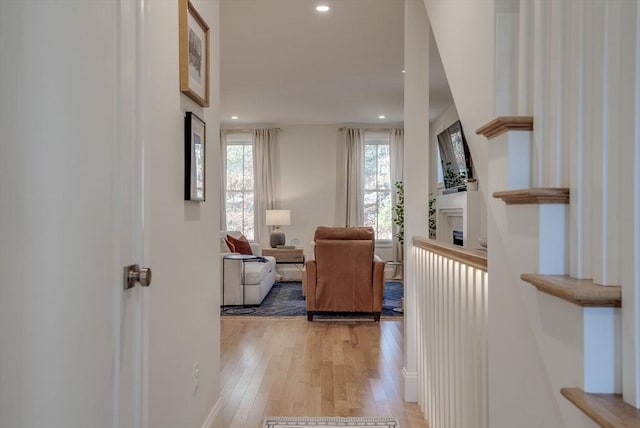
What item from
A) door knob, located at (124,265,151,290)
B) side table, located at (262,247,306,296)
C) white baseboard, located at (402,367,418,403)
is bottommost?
white baseboard, located at (402,367,418,403)

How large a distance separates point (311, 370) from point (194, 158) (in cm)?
203

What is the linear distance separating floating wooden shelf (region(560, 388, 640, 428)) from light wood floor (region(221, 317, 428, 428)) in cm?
177

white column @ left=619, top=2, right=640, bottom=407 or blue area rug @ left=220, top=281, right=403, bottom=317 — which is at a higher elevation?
white column @ left=619, top=2, right=640, bottom=407

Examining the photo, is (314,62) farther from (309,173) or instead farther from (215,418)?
(215,418)

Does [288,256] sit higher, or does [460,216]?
[460,216]

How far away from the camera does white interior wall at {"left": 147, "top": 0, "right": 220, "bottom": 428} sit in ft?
4.83

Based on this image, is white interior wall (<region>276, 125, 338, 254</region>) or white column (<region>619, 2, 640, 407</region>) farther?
white interior wall (<region>276, 125, 338, 254</region>)

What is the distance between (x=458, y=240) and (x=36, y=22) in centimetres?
639

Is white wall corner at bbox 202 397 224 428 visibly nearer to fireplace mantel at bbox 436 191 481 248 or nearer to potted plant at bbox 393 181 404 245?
fireplace mantel at bbox 436 191 481 248

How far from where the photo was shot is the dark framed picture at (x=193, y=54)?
1.73 metres

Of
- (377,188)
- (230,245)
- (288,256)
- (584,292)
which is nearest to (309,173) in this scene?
(377,188)

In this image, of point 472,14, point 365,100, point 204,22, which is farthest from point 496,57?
point 365,100

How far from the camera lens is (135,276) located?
126cm

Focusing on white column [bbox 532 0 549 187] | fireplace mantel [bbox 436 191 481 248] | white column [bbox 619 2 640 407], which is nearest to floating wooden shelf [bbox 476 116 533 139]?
white column [bbox 532 0 549 187]
